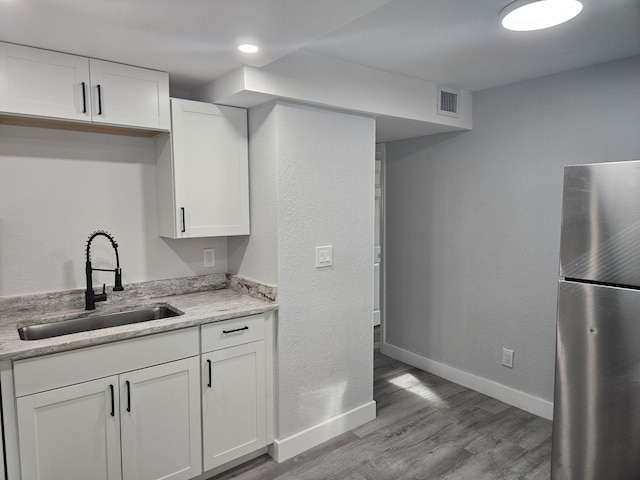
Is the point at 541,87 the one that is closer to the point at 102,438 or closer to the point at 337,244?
the point at 337,244

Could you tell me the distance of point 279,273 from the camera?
246 cm

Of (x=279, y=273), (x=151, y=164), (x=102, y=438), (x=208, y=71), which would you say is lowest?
(x=102, y=438)

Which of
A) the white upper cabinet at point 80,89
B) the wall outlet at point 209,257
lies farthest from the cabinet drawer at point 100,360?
the white upper cabinet at point 80,89

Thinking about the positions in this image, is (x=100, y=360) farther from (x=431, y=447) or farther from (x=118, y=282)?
(x=431, y=447)

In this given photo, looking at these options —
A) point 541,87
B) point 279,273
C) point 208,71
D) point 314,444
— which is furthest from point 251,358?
point 541,87

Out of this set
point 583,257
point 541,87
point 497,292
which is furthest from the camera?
point 497,292

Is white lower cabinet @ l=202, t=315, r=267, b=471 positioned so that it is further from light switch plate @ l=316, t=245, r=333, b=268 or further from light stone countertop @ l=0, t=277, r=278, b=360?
light switch plate @ l=316, t=245, r=333, b=268

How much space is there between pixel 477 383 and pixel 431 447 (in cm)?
93

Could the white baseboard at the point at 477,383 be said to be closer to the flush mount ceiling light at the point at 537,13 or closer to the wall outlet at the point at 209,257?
the wall outlet at the point at 209,257

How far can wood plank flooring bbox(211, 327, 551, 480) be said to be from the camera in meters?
2.41

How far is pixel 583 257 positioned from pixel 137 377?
2.03 meters

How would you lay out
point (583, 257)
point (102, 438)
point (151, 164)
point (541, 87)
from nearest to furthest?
1. point (583, 257)
2. point (102, 438)
3. point (151, 164)
4. point (541, 87)

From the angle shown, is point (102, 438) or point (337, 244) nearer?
point (102, 438)

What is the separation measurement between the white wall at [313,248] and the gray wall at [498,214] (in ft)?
3.11
